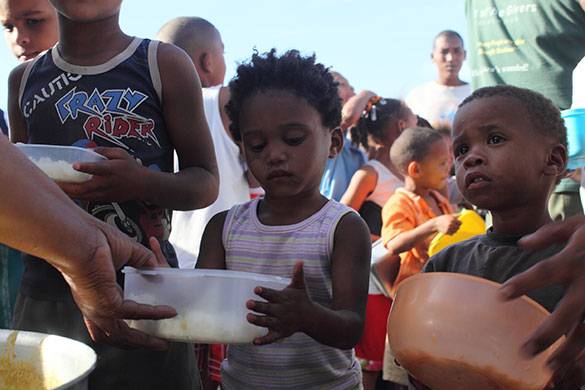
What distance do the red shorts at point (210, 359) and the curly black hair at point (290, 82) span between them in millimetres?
988

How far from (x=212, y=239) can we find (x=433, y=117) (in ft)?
12.2

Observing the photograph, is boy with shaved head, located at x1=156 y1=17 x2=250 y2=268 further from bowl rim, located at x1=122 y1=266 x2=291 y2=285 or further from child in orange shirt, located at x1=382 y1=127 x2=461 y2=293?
bowl rim, located at x1=122 y1=266 x2=291 y2=285

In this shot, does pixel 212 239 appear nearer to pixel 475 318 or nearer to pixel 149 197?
pixel 149 197

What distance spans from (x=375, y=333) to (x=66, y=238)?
2556 mm

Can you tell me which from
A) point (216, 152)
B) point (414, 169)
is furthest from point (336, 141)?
point (414, 169)

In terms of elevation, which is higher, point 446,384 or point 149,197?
point 149,197

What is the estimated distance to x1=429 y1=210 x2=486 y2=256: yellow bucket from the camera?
2664mm

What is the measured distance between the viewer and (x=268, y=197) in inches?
61.4

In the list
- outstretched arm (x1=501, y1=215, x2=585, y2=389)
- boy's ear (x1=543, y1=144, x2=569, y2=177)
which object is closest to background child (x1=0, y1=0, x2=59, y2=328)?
boy's ear (x1=543, y1=144, x2=569, y2=177)

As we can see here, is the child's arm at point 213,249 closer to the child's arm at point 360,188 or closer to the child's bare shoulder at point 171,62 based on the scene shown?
the child's bare shoulder at point 171,62

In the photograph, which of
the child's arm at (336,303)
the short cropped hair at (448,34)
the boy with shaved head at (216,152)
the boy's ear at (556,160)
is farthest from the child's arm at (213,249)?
the short cropped hair at (448,34)

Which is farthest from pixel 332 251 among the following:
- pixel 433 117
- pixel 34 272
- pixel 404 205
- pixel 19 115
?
pixel 433 117

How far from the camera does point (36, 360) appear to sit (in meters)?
0.86

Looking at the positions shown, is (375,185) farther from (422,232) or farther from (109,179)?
(109,179)
